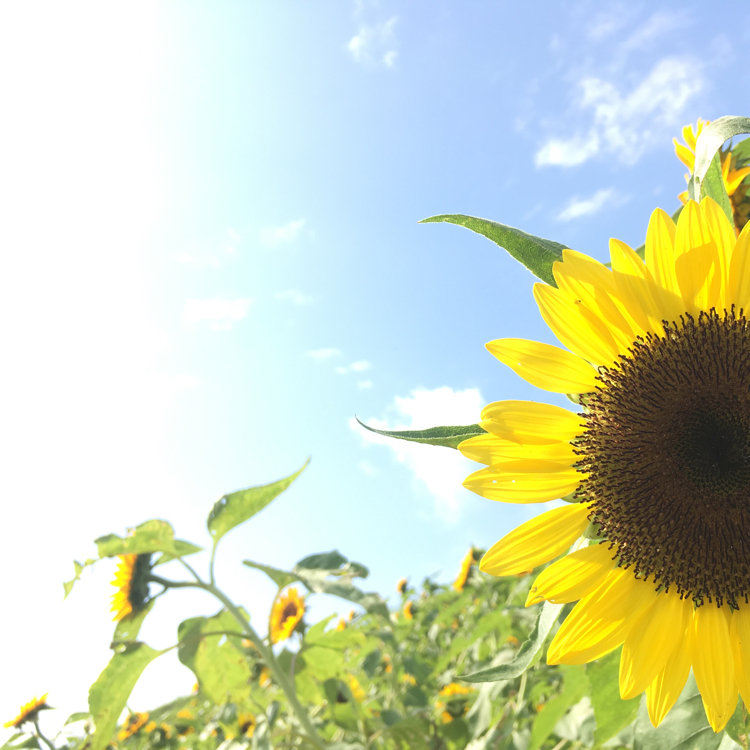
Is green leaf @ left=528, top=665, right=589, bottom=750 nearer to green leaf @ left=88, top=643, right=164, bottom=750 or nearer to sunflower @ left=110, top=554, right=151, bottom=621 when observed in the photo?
green leaf @ left=88, top=643, right=164, bottom=750

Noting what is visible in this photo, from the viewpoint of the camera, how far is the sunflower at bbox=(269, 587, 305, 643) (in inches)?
148

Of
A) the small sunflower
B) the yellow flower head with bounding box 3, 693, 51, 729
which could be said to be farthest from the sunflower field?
the yellow flower head with bounding box 3, 693, 51, 729

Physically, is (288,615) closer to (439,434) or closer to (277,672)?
(277,672)

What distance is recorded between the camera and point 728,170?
162cm

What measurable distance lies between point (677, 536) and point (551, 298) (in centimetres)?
46

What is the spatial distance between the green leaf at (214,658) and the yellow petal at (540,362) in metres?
1.51

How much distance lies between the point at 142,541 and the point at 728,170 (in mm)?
1911

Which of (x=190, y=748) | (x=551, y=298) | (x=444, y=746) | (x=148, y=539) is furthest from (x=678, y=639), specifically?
(x=190, y=748)

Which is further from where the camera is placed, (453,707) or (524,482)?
(453,707)

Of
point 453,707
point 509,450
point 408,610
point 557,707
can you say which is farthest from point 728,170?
point 408,610

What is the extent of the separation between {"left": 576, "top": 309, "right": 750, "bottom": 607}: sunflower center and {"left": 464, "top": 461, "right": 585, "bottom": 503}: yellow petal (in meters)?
0.03

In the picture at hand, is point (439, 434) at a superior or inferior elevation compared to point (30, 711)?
inferior

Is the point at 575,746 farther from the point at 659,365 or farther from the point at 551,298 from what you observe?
the point at 551,298

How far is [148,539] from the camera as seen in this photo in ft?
6.92
